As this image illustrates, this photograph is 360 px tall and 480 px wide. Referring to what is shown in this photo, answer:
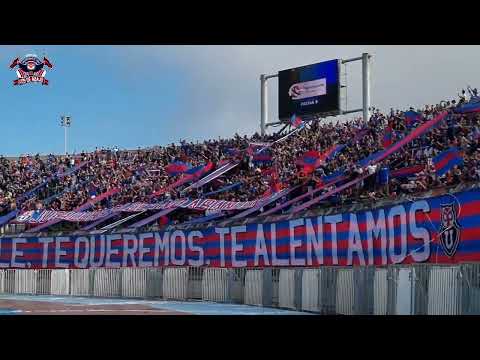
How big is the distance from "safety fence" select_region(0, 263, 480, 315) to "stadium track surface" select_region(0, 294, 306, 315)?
0.55 meters

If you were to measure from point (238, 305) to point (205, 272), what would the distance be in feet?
8.35

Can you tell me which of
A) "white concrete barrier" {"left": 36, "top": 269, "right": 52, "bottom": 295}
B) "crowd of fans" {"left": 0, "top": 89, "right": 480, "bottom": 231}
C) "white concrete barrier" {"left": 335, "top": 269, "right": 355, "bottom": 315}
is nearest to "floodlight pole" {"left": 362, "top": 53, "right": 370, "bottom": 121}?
"crowd of fans" {"left": 0, "top": 89, "right": 480, "bottom": 231}

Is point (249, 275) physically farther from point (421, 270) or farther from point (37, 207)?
point (37, 207)

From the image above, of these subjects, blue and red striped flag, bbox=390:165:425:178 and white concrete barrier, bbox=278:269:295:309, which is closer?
white concrete barrier, bbox=278:269:295:309

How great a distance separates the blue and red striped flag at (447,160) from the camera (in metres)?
25.6

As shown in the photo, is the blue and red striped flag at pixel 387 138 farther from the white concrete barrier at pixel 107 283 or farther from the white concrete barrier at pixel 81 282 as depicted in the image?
the white concrete barrier at pixel 81 282

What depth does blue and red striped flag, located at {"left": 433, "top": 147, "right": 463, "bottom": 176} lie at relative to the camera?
25.6m

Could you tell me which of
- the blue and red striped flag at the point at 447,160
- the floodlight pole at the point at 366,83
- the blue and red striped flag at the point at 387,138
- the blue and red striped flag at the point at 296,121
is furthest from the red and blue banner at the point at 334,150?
the blue and red striped flag at the point at 296,121

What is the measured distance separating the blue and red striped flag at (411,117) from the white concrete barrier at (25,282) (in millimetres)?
16999

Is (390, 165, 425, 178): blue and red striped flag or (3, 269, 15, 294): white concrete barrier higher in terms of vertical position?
(390, 165, 425, 178): blue and red striped flag

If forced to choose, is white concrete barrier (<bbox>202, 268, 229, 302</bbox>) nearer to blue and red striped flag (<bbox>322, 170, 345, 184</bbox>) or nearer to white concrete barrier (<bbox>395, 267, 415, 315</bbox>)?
blue and red striped flag (<bbox>322, 170, 345, 184</bbox>)

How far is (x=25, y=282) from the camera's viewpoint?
111ft

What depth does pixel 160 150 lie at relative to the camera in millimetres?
50219
